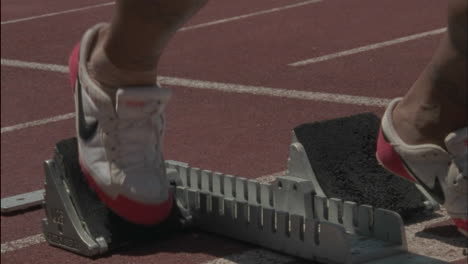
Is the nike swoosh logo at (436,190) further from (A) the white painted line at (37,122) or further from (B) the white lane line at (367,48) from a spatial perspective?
(B) the white lane line at (367,48)

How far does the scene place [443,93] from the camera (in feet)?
10.9

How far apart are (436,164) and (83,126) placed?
3.96 ft

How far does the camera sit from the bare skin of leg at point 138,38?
357 centimetres

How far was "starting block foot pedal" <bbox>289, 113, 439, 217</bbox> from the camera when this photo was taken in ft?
12.7

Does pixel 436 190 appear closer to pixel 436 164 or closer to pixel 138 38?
pixel 436 164

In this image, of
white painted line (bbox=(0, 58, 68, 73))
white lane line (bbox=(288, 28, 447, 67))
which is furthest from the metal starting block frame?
white painted line (bbox=(0, 58, 68, 73))

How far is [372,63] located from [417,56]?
0.30m

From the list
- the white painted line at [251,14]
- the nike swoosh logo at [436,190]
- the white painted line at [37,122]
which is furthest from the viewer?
the white painted line at [251,14]

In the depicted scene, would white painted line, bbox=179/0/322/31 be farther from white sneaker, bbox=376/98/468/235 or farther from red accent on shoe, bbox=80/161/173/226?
white sneaker, bbox=376/98/468/235

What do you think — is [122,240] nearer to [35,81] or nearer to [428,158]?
[428,158]


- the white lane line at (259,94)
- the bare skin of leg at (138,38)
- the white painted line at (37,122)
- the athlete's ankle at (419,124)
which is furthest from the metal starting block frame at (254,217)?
the white painted line at (37,122)

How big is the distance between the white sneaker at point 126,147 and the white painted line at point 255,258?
1.03ft

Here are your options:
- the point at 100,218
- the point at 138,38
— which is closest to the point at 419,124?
the point at 138,38

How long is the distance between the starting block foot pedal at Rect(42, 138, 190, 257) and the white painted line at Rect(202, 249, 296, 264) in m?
0.34
